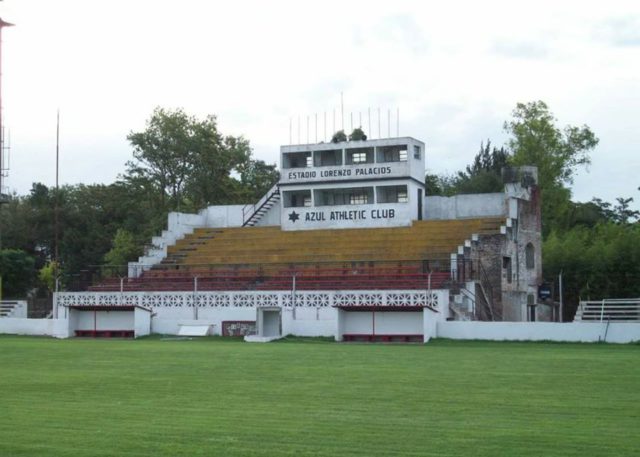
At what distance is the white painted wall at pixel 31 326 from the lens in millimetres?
43250

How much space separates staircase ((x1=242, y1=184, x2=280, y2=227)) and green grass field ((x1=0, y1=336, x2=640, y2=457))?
33542 millimetres

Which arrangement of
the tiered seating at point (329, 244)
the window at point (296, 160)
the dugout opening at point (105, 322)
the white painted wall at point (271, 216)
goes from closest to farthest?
the dugout opening at point (105, 322), the tiered seating at point (329, 244), the window at point (296, 160), the white painted wall at point (271, 216)

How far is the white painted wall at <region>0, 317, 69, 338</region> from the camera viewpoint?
142 feet

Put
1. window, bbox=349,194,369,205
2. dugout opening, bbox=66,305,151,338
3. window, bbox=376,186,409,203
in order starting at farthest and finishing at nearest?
window, bbox=349,194,369,205
window, bbox=376,186,409,203
dugout opening, bbox=66,305,151,338

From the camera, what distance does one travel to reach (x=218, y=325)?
4375 cm

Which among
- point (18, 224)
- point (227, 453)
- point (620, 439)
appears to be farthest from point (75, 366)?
point (18, 224)

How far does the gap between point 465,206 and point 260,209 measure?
12654 millimetres

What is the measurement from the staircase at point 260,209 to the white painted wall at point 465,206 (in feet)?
32.4

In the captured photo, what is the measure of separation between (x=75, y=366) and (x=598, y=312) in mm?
26910

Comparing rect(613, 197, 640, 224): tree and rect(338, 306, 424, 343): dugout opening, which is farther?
rect(613, 197, 640, 224): tree

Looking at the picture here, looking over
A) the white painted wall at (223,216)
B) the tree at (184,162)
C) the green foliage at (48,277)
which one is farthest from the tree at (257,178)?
the white painted wall at (223,216)

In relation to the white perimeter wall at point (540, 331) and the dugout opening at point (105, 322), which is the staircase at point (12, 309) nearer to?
the dugout opening at point (105, 322)

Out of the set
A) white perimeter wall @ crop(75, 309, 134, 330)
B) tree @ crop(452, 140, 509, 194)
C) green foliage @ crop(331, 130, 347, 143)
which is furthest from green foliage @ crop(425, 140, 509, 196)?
white perimeter wall @ crop(75, 309, 134, 330)

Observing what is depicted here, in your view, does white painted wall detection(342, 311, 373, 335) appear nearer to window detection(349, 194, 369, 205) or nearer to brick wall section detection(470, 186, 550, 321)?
brick wall section detection(470, 186, 550, 321)
